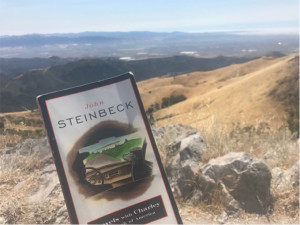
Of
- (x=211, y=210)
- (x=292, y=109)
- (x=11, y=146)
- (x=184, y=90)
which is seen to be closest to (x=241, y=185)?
(x=211, y=210)

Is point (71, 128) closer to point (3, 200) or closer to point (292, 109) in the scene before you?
point (3, 200)

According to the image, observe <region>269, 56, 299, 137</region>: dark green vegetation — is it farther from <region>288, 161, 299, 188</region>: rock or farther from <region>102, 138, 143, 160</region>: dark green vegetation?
<region>102, 138, 143, 160</region>: dark green vegetation

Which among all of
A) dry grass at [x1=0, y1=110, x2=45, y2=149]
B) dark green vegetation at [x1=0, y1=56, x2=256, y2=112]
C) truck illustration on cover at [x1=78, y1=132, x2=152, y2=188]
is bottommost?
truck illustration on cover at [x1=78, y1=132, x2=152, y2=188]

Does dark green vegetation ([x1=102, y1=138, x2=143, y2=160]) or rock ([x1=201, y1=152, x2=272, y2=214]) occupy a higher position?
dark green vegetation ([x1=102, y1=138, x2=143, y2=160])

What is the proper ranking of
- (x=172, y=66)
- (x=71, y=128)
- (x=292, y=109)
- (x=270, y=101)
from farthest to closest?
(x=172, y=66)
(x=270, y=101)
(x=292, y=109)
(x=71, y=128)

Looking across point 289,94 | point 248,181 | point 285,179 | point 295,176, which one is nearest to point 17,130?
point 248,181

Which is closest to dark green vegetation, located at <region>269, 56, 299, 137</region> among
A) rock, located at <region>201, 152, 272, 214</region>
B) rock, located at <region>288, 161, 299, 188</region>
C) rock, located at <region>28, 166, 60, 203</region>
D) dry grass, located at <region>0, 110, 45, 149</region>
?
rock, located at <region>288, 161, 299, 188</region>

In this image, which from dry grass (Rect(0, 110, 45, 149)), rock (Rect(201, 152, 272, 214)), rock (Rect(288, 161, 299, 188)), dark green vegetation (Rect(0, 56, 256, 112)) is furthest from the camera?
dark green vegetation (Rect(0, 56, 256, 112))

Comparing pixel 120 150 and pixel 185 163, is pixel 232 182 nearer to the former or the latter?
pixel 185 163
